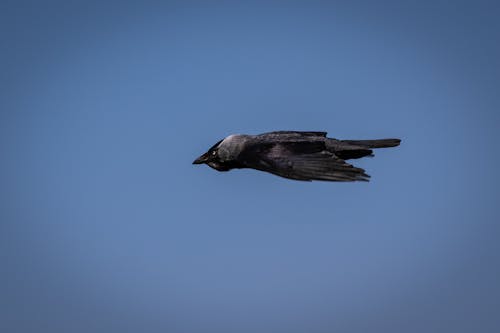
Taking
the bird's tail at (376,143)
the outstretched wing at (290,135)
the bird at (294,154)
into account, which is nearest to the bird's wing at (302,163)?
the bird at (294,154)

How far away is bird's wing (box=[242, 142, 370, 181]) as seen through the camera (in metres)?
14.2

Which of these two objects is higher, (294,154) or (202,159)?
(202,159)

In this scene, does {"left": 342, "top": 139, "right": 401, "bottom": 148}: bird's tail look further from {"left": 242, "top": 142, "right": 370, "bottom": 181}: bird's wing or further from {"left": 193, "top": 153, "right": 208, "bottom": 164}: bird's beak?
{"left": 193, "top": 153, "right": 208, "bottom": 164}: bird's beak

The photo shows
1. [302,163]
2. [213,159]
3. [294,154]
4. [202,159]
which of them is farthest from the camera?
[202,159]

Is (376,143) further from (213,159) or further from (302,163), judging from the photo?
(213,159)

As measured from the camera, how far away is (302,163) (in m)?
15.1

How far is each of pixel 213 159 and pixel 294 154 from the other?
267 cm

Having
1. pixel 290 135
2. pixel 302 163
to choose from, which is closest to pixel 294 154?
pixel 302 163

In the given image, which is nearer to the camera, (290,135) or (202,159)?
(290,135)

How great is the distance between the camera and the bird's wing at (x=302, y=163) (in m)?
14.2

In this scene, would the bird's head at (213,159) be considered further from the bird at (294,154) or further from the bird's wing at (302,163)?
the bird's wing at (302,163)

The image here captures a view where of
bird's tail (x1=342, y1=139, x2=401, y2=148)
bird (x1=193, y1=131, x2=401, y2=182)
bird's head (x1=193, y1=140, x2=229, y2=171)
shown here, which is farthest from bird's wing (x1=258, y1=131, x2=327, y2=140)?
bird's head (x1=193, y1=140, x2=229, y2=171)

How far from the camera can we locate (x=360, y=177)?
13.8 meters

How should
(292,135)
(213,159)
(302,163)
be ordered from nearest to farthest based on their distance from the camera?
(302,163), (292,135), (213,159)
